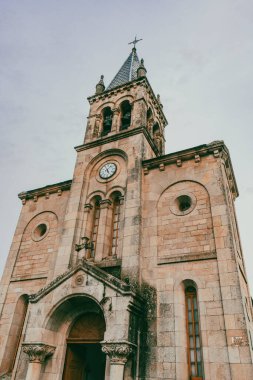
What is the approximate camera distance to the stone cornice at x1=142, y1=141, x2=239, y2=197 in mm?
14516

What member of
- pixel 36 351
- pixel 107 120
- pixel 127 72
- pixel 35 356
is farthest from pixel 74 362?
pixel 127 72

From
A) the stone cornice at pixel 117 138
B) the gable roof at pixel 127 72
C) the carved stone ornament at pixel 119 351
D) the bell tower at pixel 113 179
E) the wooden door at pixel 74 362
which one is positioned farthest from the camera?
the gable roof at pixel 127 72

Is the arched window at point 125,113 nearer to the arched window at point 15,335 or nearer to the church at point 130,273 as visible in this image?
the church at point 130,273

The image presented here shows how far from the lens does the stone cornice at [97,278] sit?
37.1 ft

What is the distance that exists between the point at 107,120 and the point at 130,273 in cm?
1158

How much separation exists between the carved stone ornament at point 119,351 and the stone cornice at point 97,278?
1644mm

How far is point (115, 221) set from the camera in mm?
15648

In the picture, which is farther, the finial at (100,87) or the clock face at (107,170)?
the finial at (100,87)

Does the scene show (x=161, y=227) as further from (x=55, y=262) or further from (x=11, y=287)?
(x=11, y=287)

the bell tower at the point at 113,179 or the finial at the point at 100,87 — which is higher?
the finial at the point at 100,87

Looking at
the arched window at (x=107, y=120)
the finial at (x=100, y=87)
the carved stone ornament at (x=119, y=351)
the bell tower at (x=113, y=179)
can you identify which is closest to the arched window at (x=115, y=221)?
the bell tower at (x=113, y=179)

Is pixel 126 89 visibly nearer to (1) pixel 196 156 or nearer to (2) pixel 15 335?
(1) pixel 196 156

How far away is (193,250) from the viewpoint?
1264 cm

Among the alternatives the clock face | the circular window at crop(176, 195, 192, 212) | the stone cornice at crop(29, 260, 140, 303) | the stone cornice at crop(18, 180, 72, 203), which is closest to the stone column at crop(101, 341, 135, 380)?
the stone cornice at crop(29, 260, 140, 303)
